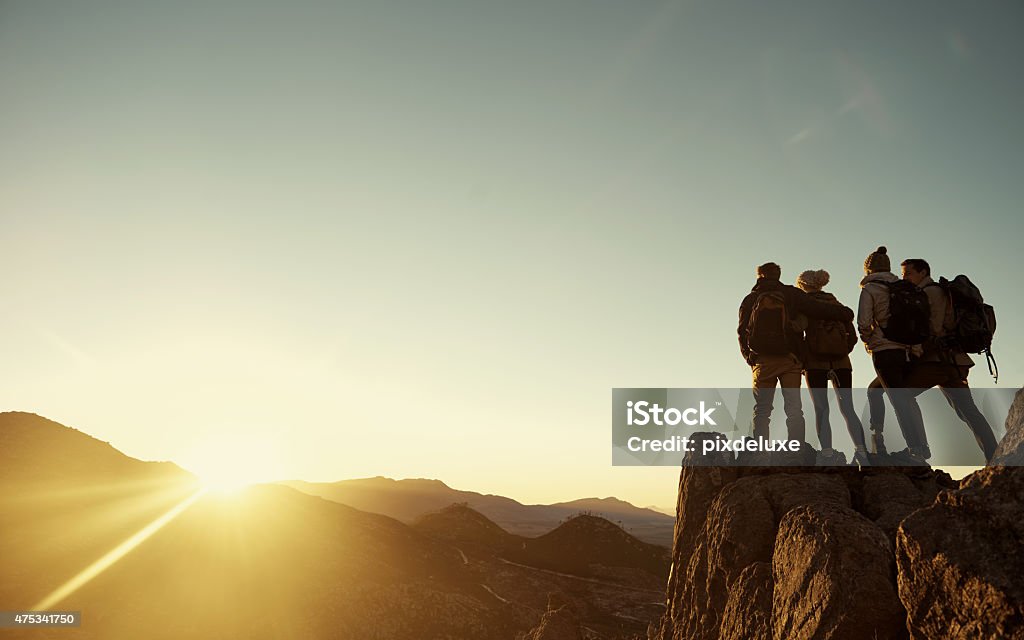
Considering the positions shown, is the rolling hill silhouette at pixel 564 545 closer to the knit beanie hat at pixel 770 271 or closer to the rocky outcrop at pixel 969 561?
the knit beanie hat at pixel 770 271

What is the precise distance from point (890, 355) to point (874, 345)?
0.21 m

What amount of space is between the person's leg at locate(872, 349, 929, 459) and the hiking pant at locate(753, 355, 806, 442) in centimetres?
105

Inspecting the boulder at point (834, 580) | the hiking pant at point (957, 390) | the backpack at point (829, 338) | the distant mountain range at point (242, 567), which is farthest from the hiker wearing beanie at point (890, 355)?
the distant mountain range at point (242, 567)

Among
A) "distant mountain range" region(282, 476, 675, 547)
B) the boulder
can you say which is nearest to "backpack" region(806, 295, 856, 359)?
the boulder

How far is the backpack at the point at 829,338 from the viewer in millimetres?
8086

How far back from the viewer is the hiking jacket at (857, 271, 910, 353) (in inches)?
286

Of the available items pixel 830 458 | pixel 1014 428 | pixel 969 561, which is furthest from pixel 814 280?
pixel 969 561

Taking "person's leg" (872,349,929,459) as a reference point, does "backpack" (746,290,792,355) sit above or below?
above

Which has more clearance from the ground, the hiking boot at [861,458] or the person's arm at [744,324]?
the person's arm at [744,324]

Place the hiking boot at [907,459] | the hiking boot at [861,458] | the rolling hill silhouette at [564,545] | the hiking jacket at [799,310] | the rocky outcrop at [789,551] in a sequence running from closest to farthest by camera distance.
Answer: the rocky outcrop at [789,551] < the hiking boot at [907,459] < the hiking boot at [861,458] < the hiking jacket at [799,310] < the rolling hill silhouette at [564,545]

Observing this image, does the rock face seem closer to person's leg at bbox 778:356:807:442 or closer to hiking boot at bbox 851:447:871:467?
hiking boot at bbox 851:447:871:467

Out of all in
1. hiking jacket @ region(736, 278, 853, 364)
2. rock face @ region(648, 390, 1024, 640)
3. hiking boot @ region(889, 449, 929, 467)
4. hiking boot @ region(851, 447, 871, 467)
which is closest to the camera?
rock face @ region(648, 390, 1024, 640)

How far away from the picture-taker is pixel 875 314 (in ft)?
24.2

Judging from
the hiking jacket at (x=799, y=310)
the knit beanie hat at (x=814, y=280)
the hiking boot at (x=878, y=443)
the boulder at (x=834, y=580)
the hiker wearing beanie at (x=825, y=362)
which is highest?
the knit beanie hat at (x=814, y=280)
